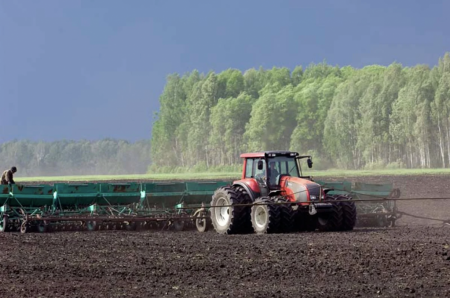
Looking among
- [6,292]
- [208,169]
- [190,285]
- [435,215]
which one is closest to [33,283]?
[6,292]

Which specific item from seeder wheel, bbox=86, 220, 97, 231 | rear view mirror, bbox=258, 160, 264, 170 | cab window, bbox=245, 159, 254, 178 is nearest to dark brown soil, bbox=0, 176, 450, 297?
rear view mirror, bbox=258, 160, 264, 170

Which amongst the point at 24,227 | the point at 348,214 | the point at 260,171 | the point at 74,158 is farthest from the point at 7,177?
the point at 74,158

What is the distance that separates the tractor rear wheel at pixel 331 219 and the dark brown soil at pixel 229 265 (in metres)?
0.60

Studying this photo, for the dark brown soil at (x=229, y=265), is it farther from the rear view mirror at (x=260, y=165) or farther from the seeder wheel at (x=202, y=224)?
the seeder wheel at (x=202, y=224)

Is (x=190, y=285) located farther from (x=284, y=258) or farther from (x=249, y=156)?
(x=249, y=156)

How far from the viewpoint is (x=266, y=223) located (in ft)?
64.7

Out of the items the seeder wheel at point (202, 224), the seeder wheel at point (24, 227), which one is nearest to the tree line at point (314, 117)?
the seeder wheel at point (202, 224)

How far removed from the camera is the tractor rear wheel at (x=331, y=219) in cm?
2041

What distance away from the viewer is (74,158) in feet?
622

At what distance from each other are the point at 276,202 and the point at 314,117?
9004 cm

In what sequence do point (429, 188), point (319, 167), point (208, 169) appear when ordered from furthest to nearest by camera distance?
point (208, 169) < point (319, 167) < point (429, 188)

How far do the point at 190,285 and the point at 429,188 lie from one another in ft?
115

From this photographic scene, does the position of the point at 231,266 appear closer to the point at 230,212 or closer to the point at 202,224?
the point at 230,212

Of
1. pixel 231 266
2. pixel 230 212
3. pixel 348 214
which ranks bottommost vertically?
pixel 231 266
